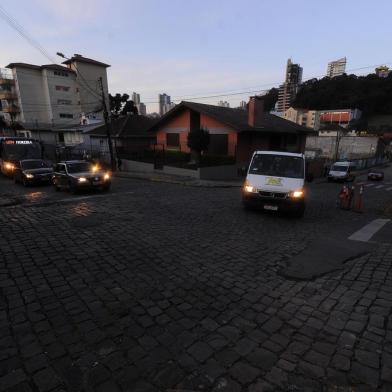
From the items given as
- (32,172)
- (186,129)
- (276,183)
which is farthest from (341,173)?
(32,172)

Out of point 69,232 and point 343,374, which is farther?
point 69,232

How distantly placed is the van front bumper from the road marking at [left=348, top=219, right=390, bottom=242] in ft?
6.13

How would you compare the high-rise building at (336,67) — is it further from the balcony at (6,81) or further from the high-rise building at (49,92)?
the balcony at (6,81)

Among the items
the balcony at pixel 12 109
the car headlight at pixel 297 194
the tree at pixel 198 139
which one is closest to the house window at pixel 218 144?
the tree at pixel 198 139

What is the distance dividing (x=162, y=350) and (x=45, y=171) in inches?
644

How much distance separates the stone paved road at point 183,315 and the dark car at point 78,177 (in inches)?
232

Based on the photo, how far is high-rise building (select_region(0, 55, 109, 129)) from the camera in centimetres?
5341

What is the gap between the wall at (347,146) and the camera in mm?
51688

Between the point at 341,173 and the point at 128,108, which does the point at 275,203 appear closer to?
the point at 341,173

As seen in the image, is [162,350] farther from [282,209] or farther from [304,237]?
[282,209]

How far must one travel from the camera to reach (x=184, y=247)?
6.18 metres

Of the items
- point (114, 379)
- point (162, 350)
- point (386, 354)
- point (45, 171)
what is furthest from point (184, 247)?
point (45, 171)

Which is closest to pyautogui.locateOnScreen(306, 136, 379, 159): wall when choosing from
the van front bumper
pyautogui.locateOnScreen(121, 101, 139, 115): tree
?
pyautogui.locateOnScreen(121, 101, 139, 115): tree

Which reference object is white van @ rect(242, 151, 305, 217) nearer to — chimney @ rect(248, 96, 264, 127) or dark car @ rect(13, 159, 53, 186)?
dark car @ rect(13, 159, 53, 186)
